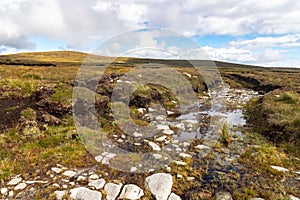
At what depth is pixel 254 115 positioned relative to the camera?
49.1ft

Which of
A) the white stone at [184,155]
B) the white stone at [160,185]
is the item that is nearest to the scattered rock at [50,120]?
the white stone at [160,185]

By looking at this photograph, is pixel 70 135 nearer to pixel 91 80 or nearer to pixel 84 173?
pixel 84 173

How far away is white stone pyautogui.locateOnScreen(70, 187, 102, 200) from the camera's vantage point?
17.4ft

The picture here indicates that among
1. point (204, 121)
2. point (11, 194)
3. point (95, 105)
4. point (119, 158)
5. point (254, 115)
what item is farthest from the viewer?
point (254, 115)

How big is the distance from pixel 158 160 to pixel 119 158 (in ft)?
4.61

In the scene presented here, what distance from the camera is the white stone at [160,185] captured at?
5.61m

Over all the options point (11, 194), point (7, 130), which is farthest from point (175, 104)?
point (11, 194)

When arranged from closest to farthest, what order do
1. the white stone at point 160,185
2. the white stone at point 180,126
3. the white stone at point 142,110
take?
the white stone at point 160,185 < the white stone at point 180,126 < the white stone at point 142,110

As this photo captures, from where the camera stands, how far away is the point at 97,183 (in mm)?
5961

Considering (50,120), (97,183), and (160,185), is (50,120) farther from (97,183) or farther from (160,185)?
(160,185)

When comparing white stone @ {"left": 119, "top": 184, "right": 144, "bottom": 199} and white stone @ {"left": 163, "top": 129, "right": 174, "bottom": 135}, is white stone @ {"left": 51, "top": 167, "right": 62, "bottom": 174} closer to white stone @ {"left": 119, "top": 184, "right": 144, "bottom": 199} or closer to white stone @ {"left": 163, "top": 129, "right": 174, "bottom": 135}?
white stone @ {"left": 119, "top": 184, "right": 144, "bottom": 199}

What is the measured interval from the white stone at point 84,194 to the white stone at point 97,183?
0.23 meters

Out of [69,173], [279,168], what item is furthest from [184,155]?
[69,173]

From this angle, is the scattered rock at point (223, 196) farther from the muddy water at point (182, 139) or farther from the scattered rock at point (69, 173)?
the scattered rock at point (69, 173)
